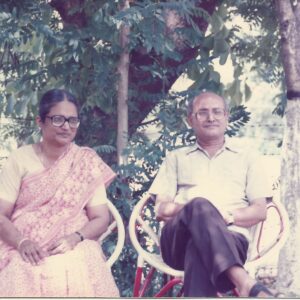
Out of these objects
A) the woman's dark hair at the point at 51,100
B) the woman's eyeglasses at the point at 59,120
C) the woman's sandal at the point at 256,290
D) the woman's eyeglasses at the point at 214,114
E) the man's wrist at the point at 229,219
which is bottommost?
the woman's sandal at the point at 256,290

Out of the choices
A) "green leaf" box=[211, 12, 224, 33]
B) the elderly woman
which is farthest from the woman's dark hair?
"green leaf" box=[211, 12, 224, 33]

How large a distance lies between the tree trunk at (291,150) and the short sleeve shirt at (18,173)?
126cm

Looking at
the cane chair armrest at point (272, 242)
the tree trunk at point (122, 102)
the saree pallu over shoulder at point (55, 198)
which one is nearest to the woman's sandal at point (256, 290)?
the cane chair armrest at point (272, 242)

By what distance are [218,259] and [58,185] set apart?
0.87 m

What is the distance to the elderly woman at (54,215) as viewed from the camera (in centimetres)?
308

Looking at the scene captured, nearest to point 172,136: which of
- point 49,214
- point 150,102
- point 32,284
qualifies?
point 150,102

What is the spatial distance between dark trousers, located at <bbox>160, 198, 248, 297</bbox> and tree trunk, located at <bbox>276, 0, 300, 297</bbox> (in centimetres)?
95

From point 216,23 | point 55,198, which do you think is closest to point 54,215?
point 55,198

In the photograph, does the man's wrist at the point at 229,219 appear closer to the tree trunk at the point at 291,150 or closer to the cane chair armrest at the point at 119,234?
the cane chair armrest at the point at 119,234

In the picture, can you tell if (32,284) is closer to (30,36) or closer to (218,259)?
(218,259)

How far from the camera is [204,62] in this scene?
424 cm

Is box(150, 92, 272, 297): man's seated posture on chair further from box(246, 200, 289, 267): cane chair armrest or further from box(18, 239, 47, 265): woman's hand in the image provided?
box(18, 239, 47, 265): woman's hand

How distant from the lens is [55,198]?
332 cm

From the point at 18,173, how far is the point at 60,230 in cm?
35
